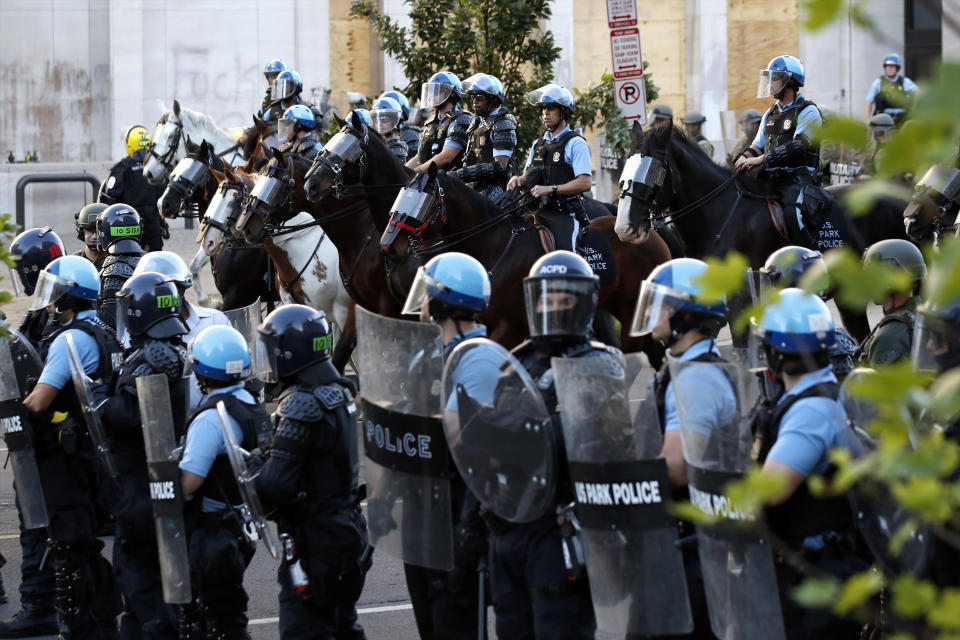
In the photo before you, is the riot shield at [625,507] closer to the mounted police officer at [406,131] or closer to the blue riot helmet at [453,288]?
the blue riot helmet at [453,288]

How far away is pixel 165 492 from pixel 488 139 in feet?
20.1

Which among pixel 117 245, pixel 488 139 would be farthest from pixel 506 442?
pixel 488 139

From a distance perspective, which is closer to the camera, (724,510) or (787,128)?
(724,510)

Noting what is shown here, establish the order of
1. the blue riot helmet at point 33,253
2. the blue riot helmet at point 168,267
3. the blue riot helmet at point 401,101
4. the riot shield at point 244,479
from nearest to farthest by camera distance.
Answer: the riot shield at point 244,479 < the blue riot helmet at point 168,267 < the blue riot helmet at point 33,253 < the blue riot helmet at point 401,101

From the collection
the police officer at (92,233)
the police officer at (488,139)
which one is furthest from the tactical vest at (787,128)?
the police officer at (92,233)

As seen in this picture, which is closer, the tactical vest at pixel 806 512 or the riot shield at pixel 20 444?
the tactical vest at pixel 806 512

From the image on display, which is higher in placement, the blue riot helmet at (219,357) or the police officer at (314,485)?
the blue riot helmet at (219,357)

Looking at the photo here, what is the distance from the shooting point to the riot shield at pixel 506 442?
4852mm

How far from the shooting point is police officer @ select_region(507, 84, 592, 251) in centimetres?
1052

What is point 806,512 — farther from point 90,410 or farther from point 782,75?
point 782,75

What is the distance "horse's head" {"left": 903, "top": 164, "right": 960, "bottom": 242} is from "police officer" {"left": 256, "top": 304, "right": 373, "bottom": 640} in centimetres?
619

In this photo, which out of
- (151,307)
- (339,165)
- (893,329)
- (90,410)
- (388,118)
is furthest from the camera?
(388,118)

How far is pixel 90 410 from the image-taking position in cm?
636

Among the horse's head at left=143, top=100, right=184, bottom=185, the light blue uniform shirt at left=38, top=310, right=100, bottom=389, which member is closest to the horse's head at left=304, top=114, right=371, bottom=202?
the light blue uniform shirt at left=38, top=310, right=100, bottom=389
